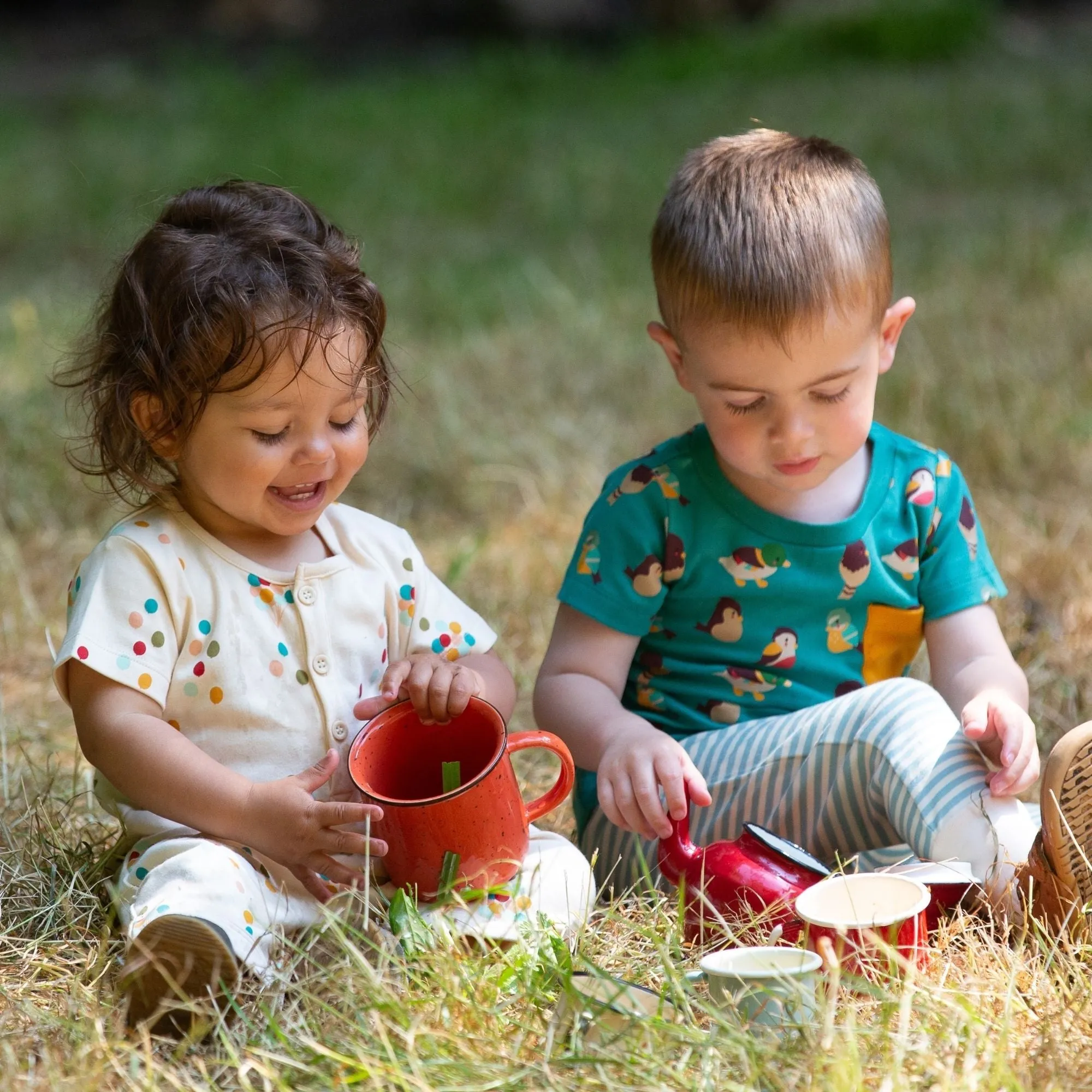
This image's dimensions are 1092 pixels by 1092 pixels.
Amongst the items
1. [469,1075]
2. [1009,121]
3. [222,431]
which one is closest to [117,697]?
[222,431]

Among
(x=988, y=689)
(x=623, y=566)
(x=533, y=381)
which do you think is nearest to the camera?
(x=988, y=689)

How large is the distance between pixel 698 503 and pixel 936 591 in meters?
0.38

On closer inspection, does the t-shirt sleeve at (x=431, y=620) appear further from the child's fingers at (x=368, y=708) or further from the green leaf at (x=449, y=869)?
the green leaf at (x=449, y=869)

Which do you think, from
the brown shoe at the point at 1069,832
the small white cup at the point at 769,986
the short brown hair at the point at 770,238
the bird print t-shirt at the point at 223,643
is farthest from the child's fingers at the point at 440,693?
the brown shoe at the point at 1069,832

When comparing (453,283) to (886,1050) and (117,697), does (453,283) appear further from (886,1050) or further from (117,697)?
(886,1050)

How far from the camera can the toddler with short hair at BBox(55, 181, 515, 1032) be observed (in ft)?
5.83

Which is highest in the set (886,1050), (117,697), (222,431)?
(222,431)

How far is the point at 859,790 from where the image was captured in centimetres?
199

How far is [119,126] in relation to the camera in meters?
8.75

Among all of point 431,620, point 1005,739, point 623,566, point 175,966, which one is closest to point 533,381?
point 623,566

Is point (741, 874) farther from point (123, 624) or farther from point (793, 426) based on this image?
point (123, 624)

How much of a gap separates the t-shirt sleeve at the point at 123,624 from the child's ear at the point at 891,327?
3.47 feet

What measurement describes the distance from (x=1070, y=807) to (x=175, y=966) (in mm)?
1045

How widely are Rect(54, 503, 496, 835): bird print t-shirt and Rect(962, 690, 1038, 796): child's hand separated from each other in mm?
798
